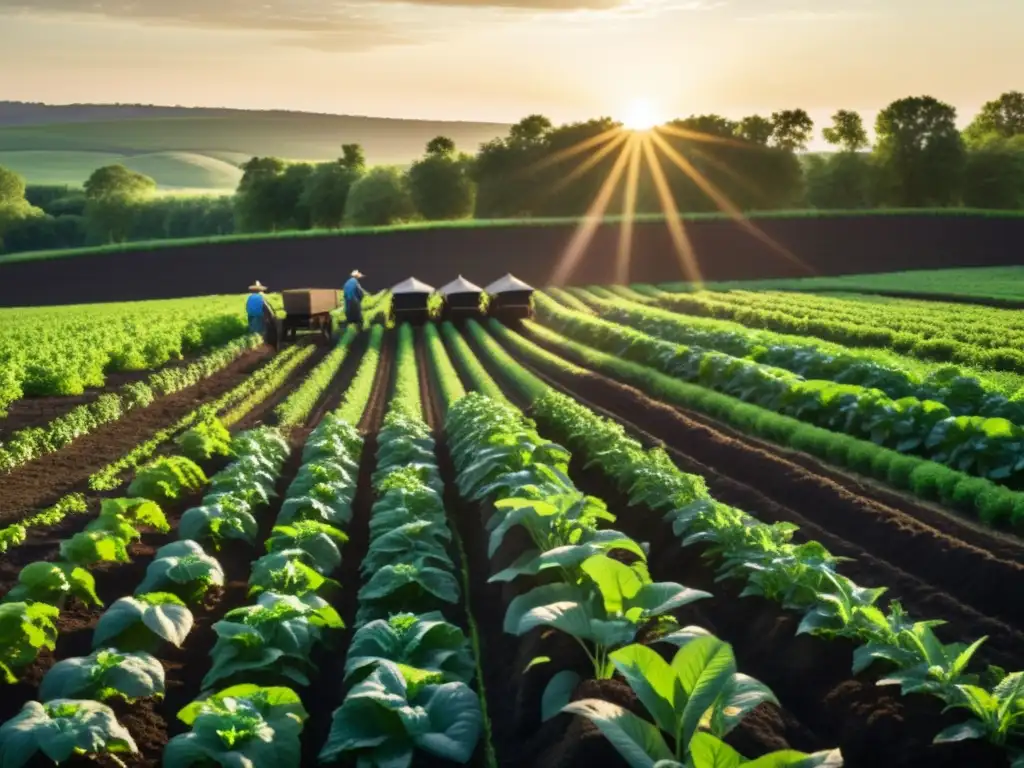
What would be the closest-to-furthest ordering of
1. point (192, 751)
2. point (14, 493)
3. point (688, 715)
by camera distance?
point (688, 715) < point (192, 751) < point (14, 493)

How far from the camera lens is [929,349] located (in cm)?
2519

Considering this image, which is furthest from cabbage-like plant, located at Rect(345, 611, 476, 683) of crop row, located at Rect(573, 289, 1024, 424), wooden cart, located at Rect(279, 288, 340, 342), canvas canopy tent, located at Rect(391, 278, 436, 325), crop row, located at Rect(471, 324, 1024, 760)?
canvas canopy tent, located at Rect(391, 278, 436, 325)

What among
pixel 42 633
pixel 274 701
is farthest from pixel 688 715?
pixel 42 633

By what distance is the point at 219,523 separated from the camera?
33.7 ft

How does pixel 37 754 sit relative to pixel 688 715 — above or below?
below

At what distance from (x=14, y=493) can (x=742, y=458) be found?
9.25 meters

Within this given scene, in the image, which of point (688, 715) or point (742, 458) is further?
point (742, 458)

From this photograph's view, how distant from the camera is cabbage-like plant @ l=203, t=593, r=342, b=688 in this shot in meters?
7.09

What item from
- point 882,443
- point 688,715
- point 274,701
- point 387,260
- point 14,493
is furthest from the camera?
point 387,260

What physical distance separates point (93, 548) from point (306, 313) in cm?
2657

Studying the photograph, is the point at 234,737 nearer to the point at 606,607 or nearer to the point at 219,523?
the point at 606,607

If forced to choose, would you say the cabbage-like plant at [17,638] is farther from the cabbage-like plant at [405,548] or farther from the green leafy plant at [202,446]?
the green leafy plant at [202,446]

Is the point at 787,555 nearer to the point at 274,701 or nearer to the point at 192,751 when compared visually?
the point at 274,701

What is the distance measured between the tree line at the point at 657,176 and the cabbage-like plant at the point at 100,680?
240ft
